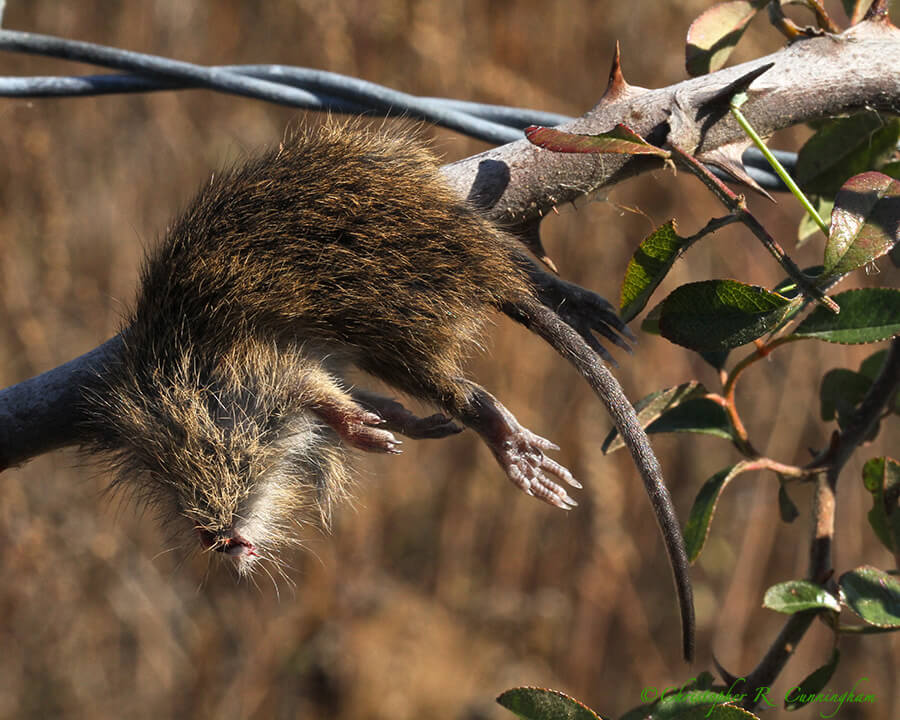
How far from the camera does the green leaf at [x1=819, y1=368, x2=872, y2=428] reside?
1644 millimetres

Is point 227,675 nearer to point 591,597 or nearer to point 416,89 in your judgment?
point 591,597

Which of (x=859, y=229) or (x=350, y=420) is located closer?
(x=859, y=229)

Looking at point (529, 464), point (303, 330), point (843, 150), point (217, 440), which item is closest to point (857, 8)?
point (843, 150)

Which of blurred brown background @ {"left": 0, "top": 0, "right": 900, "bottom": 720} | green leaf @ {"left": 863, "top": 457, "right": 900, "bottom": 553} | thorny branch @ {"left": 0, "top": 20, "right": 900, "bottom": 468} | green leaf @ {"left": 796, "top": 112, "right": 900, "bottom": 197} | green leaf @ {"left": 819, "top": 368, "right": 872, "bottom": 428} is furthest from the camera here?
blurred brown background @ {"left": 0, "top": 0, "right": 900, "bottom": 720}

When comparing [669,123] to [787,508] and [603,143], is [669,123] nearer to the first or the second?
[603,143]

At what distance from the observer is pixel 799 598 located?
52.0 inches

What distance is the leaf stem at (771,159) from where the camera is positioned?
3.98 feet

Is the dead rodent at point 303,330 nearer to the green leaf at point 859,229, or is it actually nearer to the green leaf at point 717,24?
the green leaf at point 859,229

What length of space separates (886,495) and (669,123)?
0.71 m

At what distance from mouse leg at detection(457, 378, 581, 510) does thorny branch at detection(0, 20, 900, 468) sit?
325 millimetres

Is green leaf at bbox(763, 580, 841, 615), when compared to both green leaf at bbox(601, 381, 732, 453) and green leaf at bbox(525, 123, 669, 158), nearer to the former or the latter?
green leaf at bbox(601, 381, 732, 453)

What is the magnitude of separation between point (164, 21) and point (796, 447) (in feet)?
14.4

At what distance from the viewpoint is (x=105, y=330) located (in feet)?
16.3

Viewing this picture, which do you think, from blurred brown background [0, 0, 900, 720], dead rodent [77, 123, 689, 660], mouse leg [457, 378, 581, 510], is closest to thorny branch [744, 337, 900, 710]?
dead rodent [77, 123, 689, 660]
